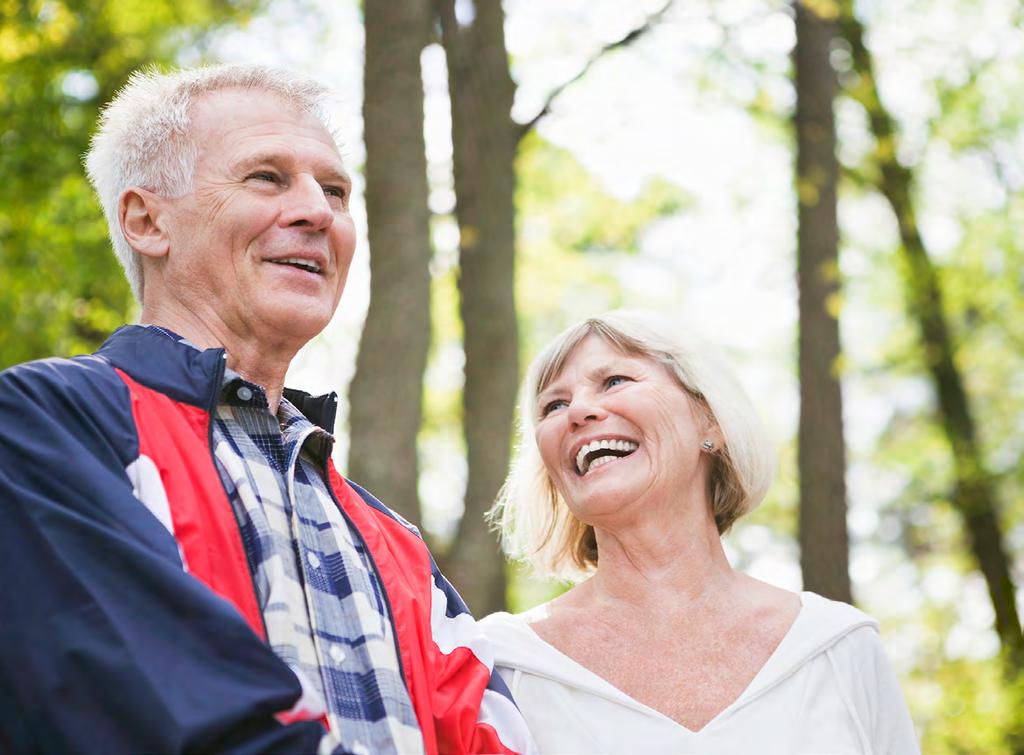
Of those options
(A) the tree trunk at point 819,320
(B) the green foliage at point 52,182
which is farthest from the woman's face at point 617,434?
(B) the green foliage at point 52,182

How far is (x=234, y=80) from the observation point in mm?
2893

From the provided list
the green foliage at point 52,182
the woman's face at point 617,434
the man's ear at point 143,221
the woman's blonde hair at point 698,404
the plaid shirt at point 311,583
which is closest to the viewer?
the plaid shirt at point 311,583

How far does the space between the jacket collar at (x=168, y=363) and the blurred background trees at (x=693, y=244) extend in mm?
988

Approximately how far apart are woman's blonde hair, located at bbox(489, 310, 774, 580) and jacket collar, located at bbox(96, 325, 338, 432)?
1396 millimetres

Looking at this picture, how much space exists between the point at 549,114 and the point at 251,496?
210 inches

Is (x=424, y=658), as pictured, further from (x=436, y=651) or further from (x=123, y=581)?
(x=123, y=581)

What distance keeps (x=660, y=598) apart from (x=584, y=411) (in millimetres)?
561

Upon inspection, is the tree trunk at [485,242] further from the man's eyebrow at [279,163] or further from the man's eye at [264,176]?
the man's eye at [264,176]

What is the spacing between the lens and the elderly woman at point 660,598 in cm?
317

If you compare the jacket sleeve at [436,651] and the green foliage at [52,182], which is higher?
the green foliage at [52,182]

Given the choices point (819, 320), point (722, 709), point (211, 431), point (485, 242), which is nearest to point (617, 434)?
point (722, 709)

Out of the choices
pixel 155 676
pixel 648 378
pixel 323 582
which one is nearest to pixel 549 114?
pixel 648 378

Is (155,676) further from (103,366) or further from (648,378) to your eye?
(648,378)

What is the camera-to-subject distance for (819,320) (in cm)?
876
